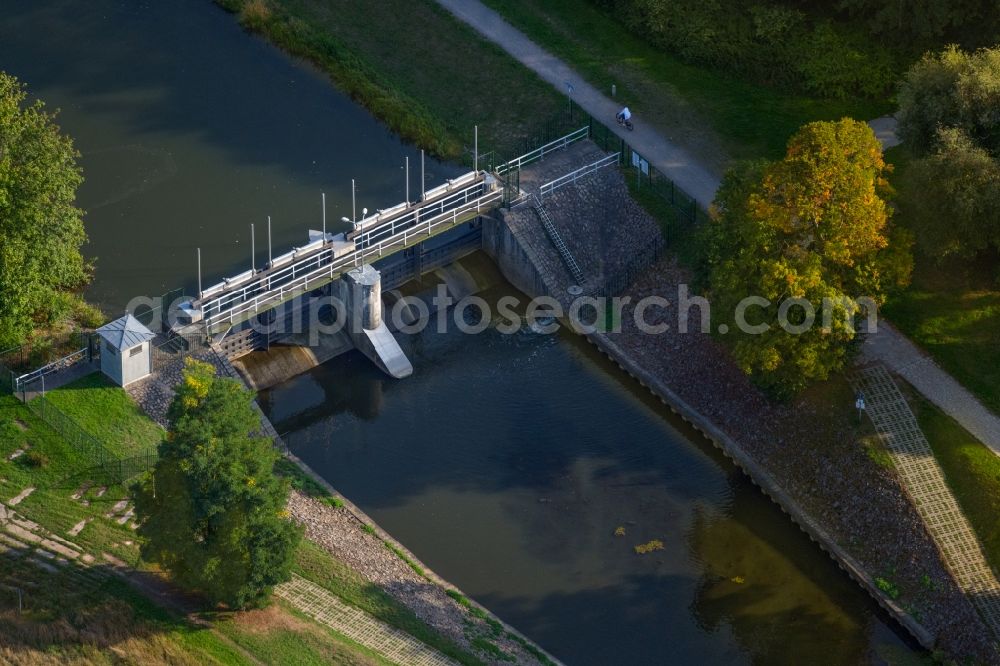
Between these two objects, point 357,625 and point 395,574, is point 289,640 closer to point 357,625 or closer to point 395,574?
point 357,625

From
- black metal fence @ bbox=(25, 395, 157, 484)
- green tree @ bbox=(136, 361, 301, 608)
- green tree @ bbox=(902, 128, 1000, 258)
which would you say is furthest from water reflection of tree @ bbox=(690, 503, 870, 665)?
black metal fence @ bbox=(25, 395, 157, 484)

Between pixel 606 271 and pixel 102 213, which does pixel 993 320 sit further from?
pixel 102 213

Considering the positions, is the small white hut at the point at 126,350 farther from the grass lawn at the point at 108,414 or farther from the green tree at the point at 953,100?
the green tree at the point at 953,100

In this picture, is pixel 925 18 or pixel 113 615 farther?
pixel 925 18

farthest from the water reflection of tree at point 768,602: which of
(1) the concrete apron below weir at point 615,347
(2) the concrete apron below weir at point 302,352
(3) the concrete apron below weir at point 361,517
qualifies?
(2) the concrete apron below weir at point 302,352

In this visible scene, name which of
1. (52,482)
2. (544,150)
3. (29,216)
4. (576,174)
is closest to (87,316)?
(29,216)

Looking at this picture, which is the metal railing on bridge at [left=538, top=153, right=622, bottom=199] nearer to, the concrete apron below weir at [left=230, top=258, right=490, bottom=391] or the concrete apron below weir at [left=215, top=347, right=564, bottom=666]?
the concrete apron below weir at [left=230, top=258, right=490, bottom=391]
